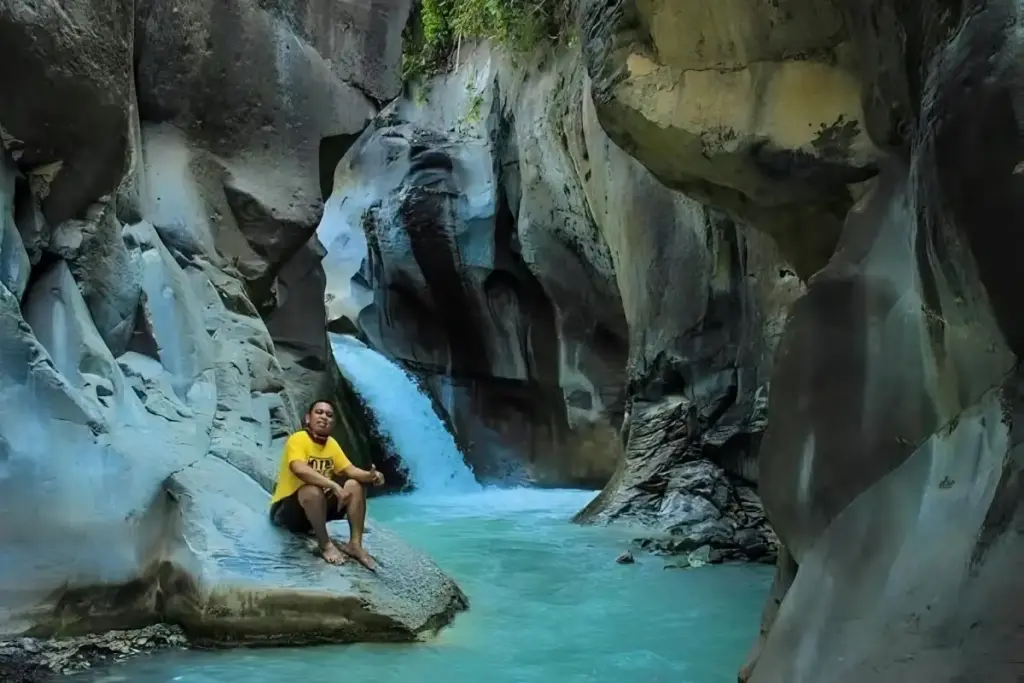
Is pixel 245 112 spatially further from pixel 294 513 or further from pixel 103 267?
pixel 294 513

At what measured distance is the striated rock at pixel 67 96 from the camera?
567 centimetres

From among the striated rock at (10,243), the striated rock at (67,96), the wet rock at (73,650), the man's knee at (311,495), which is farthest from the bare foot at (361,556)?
the striated rock at (67,96)

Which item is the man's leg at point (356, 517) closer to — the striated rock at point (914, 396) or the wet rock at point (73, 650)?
the wet rock at point (73, 650)

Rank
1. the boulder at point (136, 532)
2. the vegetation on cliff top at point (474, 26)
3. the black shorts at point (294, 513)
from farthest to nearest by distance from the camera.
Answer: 1. the vegetation on cliff top at point (474, 26)
2. the black shorts at point (294, 513)
3. the boulder at point (136, 532)

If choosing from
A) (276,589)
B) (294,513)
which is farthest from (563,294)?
(276,589)

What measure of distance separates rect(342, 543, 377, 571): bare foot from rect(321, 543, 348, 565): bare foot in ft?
0.20

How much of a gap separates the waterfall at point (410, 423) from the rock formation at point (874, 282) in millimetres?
10389

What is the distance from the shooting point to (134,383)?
6.94m

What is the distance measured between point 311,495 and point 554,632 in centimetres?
157

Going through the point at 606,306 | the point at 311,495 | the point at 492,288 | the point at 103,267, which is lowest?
the point at 311,495

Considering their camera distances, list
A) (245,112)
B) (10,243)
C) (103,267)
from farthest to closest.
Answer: (245,112), (103,267), (10,243)

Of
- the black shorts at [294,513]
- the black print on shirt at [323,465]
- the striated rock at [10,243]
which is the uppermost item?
the striated rock at [10,243]

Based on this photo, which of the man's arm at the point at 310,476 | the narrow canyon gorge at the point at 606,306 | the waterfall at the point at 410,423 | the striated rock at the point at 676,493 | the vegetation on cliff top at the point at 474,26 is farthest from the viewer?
the waterfall at the point at 410,423

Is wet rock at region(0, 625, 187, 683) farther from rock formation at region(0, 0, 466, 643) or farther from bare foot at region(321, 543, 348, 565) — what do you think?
bare foot at region(321, 543, 348, 565)
